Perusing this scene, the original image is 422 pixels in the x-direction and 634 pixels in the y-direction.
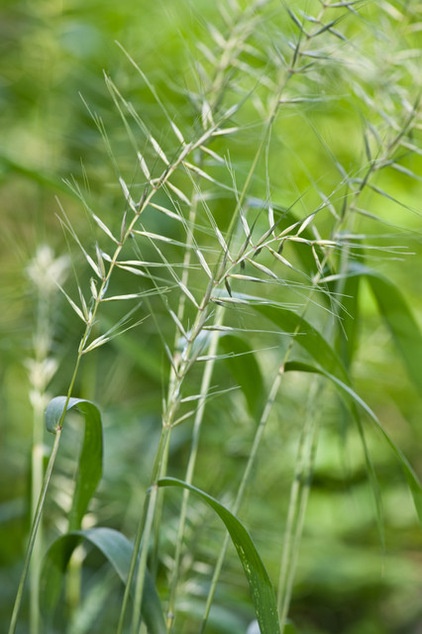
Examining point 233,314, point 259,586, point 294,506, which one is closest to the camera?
point 259,586

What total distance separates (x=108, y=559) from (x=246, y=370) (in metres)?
0.16

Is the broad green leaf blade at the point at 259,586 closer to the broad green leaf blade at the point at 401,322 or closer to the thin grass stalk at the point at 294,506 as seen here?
the thin grass stalk at the point at 294,506

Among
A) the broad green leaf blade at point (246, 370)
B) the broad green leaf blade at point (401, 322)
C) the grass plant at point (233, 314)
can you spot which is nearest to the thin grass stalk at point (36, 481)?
the grass plant at point (233, 314)

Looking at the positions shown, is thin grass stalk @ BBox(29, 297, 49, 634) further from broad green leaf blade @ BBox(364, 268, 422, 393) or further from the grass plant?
broad green leaf blade @ BBox(364, 268, 422, 393)

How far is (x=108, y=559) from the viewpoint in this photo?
0.48 m

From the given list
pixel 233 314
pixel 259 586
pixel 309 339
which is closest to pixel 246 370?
pixel 309 339

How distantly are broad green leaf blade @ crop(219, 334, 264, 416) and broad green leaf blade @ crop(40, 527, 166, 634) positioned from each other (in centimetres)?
13

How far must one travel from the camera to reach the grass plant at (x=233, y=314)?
399 mm

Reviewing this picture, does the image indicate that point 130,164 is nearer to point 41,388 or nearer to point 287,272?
point 287,272

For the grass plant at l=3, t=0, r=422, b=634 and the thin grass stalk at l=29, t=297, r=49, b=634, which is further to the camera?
the thin grass stalk at l=29, t=297, r=49, b=634

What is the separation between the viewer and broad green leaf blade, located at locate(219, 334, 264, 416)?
55cm

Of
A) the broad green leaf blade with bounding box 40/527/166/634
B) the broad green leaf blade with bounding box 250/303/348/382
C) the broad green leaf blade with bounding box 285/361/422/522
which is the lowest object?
the broad green leaf blade with bounding box 40/527/166/634

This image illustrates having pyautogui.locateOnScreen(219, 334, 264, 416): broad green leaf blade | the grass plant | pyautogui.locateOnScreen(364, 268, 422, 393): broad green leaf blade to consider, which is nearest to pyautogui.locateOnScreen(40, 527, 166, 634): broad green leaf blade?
the grass plant

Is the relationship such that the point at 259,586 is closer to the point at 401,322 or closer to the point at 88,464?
the point at 88,464
